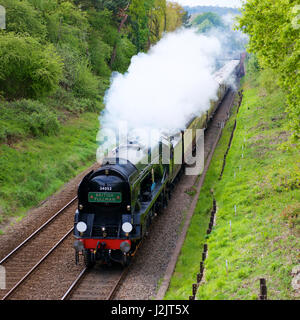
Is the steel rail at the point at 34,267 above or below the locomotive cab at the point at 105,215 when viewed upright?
below

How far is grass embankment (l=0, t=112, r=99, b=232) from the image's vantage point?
17.9 meters

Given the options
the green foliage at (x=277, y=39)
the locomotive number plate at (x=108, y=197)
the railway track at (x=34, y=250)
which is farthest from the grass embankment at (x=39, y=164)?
the green foliage at (x=277, y=39)

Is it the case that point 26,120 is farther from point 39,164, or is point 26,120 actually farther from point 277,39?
point 277,39

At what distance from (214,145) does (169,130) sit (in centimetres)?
1022

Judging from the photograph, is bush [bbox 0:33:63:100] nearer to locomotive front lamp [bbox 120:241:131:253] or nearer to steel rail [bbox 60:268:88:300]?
steel rail [bbox 60:268:88:300]

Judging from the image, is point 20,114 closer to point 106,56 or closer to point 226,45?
point 106,56

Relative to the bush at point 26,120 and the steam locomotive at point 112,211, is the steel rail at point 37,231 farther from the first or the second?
the bush at point 26,120

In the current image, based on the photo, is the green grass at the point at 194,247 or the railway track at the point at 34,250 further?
the railway track at the point at 34,250

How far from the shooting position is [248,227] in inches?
526

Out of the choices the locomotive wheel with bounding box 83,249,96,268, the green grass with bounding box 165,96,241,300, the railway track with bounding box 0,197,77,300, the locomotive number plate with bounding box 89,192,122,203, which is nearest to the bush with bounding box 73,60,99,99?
the green grass with bounding box 165,96,241,300

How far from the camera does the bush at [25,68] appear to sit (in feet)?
75.8

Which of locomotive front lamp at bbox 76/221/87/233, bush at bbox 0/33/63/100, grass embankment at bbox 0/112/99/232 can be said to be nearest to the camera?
locomotive front lamp at bbox 76/221/87/233

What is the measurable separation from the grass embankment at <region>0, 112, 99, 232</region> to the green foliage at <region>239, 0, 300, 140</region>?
11850mm

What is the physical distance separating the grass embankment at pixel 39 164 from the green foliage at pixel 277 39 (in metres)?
11.9
